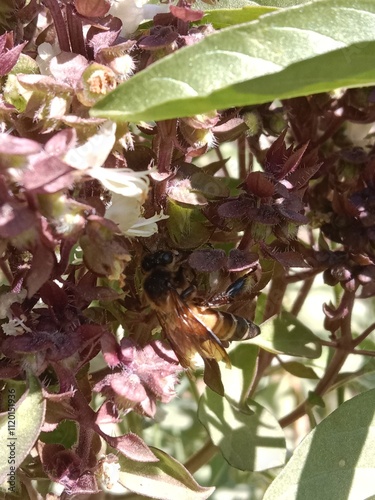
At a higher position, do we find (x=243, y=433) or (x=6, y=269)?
(x=6, y=269)

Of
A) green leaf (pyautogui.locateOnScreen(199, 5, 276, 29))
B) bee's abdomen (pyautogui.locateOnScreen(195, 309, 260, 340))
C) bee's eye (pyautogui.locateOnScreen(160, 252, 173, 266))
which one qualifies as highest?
green leaf (pyautogui.locateOnScreen(199, 5, 276, 29))

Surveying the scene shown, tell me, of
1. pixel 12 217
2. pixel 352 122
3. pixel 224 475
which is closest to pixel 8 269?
pixel 12 217

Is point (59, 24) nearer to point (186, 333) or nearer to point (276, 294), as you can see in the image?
point (186, 333)

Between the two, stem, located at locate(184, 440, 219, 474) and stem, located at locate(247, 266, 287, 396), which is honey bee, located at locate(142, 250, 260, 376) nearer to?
stem, located at locate(247, 266, 287, 396)

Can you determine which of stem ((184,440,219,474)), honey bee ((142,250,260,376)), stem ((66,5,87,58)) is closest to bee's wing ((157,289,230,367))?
honey bee ((142,250,260,376))

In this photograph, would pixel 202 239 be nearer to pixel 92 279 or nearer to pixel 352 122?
pixel 92 279

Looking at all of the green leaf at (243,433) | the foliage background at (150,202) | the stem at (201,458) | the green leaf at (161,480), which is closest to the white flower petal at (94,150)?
the foliage background at (150,202)

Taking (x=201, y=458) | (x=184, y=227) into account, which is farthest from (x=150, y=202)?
(x=201, y=458)
